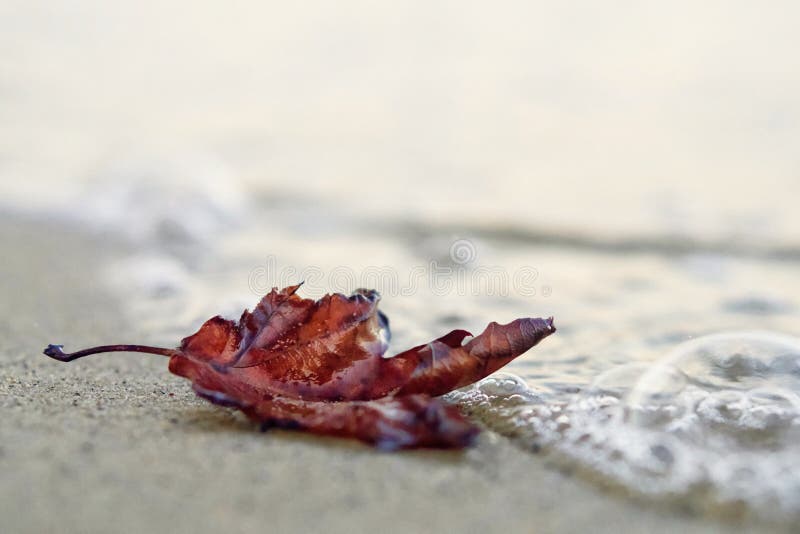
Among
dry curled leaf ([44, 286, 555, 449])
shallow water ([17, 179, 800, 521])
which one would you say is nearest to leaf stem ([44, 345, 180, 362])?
dry curled leaf ([44, 286, 555, 449])

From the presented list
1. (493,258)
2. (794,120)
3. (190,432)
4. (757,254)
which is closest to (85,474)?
(190,432)

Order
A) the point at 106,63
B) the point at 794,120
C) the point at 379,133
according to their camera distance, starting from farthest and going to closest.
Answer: the point at 106,63, the point at 379,133, the point at 794,120

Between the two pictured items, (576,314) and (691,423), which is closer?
(691,423)

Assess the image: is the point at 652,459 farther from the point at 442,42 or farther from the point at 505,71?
the point at 442,42

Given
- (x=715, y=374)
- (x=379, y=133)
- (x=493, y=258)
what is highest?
(x=379, y=133)

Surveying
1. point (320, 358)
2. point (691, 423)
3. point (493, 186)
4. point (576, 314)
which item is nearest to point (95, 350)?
point (320, 358)

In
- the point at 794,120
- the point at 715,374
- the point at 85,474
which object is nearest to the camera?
the point at 85,474

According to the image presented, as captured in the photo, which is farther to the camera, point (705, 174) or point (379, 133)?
point (379, 133)

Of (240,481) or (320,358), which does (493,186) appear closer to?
(320,358)
